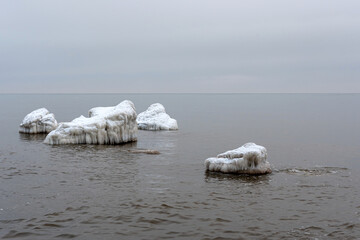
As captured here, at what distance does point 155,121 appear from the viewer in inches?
2381

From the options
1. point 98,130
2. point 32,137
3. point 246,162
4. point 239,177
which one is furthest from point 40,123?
point 239,177

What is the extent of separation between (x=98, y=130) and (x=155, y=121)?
1970 centimetres

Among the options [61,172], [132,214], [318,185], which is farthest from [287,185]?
[61,172]

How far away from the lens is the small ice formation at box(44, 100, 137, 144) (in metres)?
41.2

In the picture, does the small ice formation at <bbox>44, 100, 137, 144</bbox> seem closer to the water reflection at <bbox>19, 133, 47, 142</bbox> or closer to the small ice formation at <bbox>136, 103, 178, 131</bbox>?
the water reflection at <bbox>19, 133, 47, 142</bbox>

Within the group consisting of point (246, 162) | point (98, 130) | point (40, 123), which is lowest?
point (246, 162)

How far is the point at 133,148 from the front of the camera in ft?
132

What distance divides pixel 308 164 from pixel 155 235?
20137 mm

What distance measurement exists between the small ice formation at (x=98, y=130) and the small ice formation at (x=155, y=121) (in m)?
15.9

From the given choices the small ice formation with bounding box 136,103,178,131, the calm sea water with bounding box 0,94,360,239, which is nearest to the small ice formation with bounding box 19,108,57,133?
the calm sea water with bounding box 0,94,360,239

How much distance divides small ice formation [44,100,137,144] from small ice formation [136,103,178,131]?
15884 millimetres

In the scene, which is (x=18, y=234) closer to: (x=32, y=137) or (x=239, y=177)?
(x=239, y=177)

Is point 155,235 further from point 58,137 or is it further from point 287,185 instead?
point 58,137

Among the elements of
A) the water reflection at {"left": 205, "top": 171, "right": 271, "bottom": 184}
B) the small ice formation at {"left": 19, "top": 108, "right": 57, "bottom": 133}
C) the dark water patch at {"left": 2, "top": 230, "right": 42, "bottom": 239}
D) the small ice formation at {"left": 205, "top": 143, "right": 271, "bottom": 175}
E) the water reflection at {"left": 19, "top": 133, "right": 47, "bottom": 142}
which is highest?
the small ice formation at {"left": 19, "top": 108, "right": 57, "bottom": 133}
